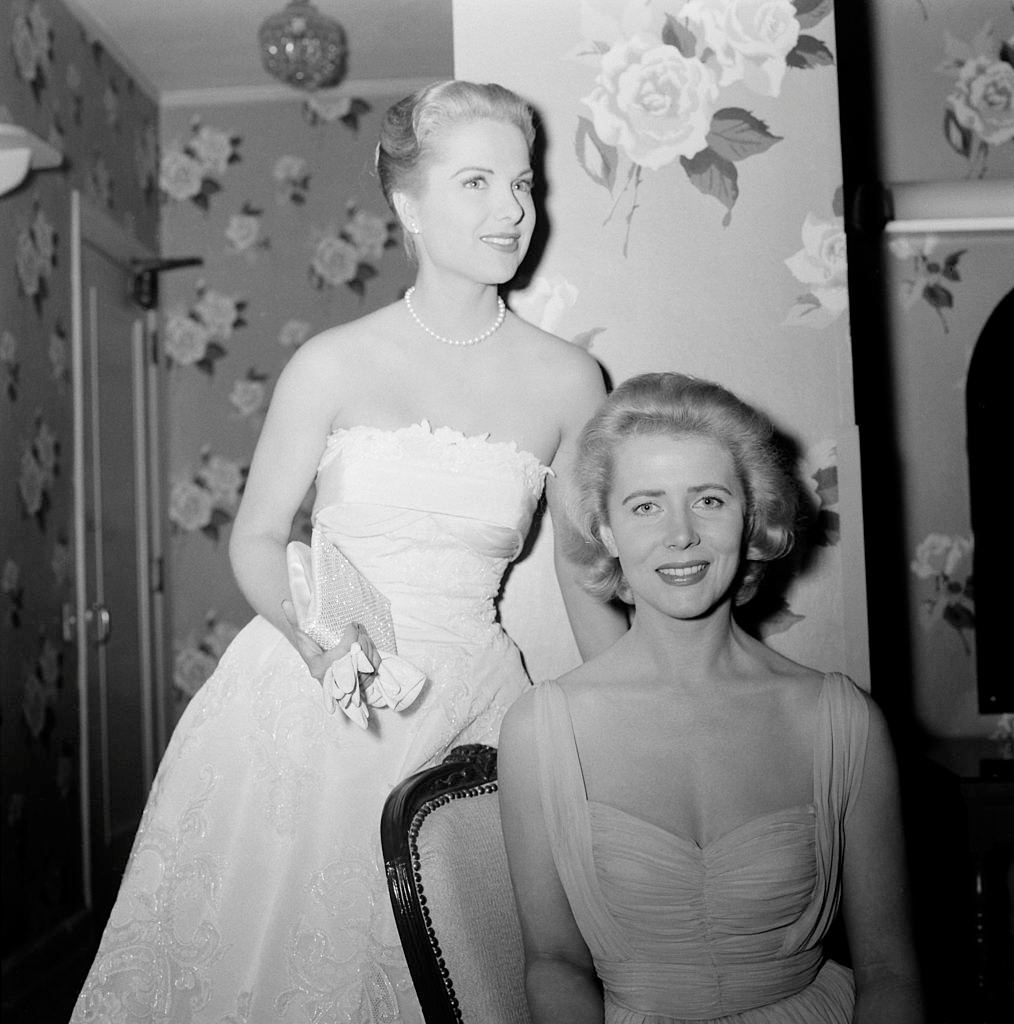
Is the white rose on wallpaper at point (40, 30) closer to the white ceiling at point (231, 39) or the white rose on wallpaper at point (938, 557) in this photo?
the white ceiling at point (231, 39)

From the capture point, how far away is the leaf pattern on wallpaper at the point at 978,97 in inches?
86.9

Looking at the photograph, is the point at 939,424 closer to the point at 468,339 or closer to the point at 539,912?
the point at 468,339

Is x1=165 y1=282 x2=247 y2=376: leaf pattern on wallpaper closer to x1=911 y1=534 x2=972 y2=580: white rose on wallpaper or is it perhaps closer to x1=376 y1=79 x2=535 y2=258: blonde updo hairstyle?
x1=911 y1=534 x2=972 y2=580: white rose on wallpaper

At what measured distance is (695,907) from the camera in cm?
100

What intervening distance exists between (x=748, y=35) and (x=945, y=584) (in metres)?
1.30

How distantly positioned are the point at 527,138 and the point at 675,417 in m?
0.36

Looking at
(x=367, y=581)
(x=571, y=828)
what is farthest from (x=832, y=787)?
(x=367, y=581)

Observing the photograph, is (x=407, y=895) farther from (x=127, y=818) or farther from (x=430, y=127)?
(x=127, y=818)

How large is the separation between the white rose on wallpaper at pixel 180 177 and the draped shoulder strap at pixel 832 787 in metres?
3.22

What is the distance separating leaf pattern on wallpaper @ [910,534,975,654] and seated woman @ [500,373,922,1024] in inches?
48.4

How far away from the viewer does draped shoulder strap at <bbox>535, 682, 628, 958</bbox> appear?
100cm

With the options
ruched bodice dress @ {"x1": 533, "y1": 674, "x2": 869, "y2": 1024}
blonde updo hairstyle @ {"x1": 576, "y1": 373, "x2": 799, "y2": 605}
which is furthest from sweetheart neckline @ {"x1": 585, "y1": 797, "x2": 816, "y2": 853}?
blonde updo hairstyle @ {"x1": 576, "y1": 373, "x2": 799, "y2": 605}

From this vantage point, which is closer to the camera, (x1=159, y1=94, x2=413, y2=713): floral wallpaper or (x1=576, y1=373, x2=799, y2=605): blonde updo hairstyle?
(x1=576, y1=373, x2=799, y2=605): blonde updo hairstyle

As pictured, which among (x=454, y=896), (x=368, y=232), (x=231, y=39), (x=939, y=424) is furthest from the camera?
(x=368, y=232)
